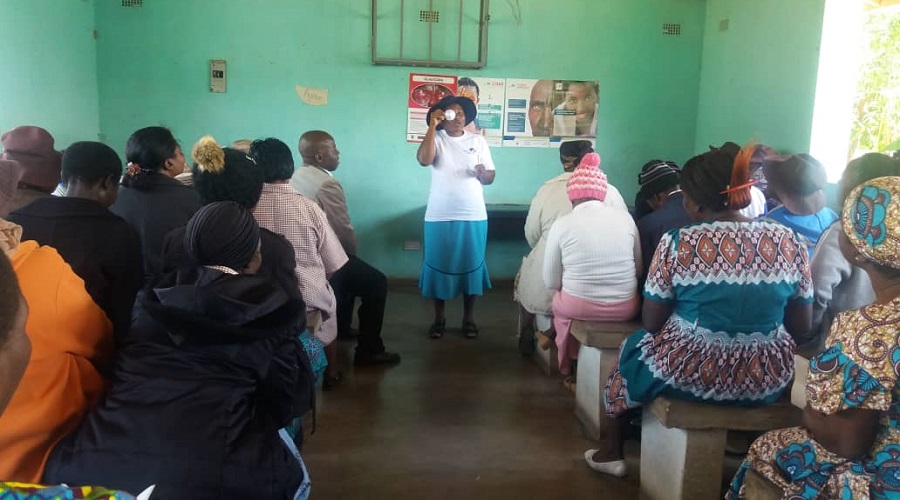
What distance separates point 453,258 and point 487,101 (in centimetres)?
186

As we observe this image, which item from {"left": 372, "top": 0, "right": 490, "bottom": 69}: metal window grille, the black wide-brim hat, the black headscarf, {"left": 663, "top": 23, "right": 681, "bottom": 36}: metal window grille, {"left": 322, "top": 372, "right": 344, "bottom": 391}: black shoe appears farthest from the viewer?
{"left": 663, "top": 23, "right": 681, "bottom": 36}: metal window grille

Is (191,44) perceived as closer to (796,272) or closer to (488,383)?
(488,383)

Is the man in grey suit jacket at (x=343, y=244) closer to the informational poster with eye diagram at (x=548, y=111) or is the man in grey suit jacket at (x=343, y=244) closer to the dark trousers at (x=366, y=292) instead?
the dark trousers at (x=366, y=292)

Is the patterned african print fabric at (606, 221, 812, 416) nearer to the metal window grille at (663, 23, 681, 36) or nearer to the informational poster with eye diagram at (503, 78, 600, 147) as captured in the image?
the informational poster with eye diagram at (503, 78, 600, 147)

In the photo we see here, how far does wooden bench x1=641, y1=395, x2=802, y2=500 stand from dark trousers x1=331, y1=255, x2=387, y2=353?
181 cm

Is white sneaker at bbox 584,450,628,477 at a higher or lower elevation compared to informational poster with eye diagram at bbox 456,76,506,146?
lower

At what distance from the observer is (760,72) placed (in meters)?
4.96

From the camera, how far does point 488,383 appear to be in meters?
3.56

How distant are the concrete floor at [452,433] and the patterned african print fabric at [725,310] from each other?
61cm

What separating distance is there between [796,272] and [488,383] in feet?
5.95

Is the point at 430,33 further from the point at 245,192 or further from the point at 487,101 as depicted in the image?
the point at 245,192

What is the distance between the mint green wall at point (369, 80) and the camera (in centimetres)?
522

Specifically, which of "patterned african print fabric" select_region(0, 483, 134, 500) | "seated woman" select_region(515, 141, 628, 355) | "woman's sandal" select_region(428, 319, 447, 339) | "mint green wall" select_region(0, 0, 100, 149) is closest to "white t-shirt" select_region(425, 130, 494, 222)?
"seated woman" select_region(515, 141, 628, 355)

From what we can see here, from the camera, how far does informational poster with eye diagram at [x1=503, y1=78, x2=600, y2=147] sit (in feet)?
18.4
